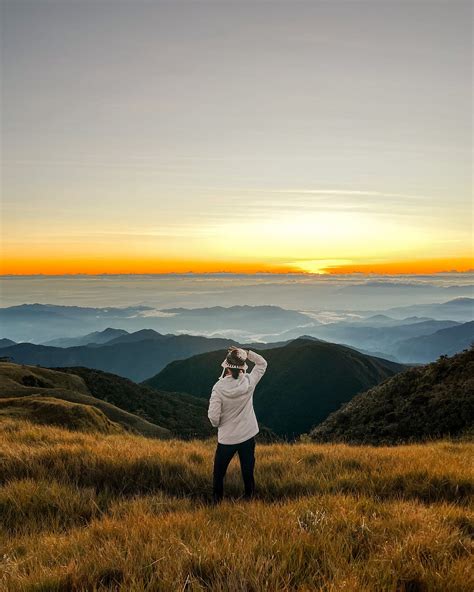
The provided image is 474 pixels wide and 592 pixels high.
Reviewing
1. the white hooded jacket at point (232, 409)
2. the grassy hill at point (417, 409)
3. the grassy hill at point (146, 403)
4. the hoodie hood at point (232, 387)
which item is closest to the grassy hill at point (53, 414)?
the grassy hill at point (417, 409)

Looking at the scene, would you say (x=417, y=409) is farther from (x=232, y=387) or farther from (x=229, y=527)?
(x=229, y=527)

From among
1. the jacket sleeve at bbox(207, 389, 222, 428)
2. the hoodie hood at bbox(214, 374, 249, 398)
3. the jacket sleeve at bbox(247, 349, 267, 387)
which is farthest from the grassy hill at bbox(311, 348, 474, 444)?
the jacket sleeve at bbox(207, 389, 222, 428)

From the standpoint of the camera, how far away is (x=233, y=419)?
6.57m

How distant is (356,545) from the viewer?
3.93 meters

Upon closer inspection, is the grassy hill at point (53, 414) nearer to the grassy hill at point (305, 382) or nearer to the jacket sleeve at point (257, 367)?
the jacket sleeve at point (257, 367)

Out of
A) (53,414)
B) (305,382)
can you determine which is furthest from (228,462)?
(305,382)

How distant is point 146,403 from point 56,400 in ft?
199

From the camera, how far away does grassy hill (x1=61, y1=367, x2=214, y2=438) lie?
7181 cm

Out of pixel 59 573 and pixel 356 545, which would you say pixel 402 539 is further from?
pixel 59 573

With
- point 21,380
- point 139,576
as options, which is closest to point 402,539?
point 139,576

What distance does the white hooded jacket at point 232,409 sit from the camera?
643cm

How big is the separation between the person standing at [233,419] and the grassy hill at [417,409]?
444 inches

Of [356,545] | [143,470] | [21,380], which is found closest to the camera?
[356,545]

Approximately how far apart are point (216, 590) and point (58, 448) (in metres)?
6.05
